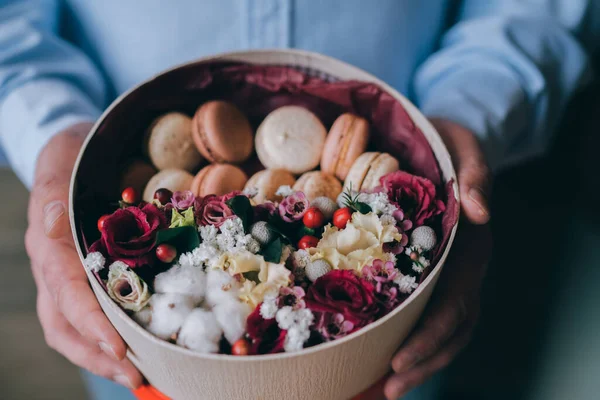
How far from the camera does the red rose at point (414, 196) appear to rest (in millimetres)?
494

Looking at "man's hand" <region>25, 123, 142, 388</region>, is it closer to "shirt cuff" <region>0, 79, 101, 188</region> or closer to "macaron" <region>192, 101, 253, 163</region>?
"shirt cuff" <region>0, 79, 101, 188</region>

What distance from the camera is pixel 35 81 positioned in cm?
70

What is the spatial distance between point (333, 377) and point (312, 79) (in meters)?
0.33

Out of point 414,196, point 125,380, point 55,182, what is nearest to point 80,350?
point 125,380

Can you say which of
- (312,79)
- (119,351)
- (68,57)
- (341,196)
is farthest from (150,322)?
(68,57)

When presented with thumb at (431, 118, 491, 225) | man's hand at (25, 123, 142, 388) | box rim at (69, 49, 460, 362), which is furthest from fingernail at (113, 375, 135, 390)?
thumb at (431, 118, 491, 225)

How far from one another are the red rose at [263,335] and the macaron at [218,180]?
177mm

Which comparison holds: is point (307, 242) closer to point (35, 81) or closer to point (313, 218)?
point (313, 218)

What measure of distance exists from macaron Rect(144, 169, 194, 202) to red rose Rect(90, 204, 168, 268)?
0.10 m

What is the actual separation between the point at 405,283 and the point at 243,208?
16cm

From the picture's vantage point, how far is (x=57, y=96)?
681 millimetres

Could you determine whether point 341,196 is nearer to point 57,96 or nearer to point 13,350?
point 57,96

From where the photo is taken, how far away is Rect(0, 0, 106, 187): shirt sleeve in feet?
2.19

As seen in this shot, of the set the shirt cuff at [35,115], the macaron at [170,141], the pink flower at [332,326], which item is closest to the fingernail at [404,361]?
the pink flower at [332,326]
